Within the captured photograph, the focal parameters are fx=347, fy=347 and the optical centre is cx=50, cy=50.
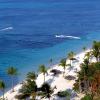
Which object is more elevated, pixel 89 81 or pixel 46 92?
pixel 89 81

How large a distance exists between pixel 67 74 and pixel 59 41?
47.8 metres

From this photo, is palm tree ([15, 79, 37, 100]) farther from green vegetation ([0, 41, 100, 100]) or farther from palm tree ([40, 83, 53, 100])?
palm tree ([40, 83, 53, 100])

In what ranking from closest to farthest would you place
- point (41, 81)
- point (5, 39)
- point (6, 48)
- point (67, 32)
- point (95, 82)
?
point (95, 82) < point (41, 81) < point (6, 48) < point (5, 39) < point (67, 32)

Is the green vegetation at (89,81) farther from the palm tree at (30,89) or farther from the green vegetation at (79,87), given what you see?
the palm tree at (30,89)

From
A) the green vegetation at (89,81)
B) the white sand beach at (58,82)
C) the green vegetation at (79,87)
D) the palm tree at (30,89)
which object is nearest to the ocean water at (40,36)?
the white sand beach at (58,82)

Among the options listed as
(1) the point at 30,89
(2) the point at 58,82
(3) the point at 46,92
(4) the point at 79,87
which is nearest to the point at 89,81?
(4) the point at 79,87

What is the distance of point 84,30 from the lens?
15662cm

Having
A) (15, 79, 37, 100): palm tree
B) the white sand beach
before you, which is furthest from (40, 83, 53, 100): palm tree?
the white sand beach

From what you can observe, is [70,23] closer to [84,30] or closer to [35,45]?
[84,30]

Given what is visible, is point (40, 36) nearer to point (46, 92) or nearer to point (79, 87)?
point (79, 87)

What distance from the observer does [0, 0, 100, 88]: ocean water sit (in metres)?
115

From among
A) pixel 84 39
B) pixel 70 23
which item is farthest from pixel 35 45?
pixel 70 23

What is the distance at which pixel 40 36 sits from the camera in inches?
5773

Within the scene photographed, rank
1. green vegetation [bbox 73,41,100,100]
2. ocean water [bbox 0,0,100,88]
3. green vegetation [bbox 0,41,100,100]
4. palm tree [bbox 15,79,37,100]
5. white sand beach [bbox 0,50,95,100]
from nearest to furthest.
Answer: palm tree [bbox 15,79,37,100], green vegetation [bbox 0,41,100,100], green vegetation [bbox 73,41,100,100], white sand beach [bbox 0,50,95,100], ocean water [bbox 0,0,100,88]
